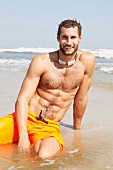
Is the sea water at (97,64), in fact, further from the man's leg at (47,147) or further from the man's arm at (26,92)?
the man's leg at (47,147)

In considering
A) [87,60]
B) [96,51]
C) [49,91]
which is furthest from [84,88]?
[96,51]

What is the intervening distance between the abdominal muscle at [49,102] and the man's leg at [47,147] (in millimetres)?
430

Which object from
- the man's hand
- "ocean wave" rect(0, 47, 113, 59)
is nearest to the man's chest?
the man's hand

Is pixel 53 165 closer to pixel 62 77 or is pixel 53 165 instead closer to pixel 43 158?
pixel 43 158

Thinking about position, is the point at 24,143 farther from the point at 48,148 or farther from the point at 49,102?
the point at 49,102

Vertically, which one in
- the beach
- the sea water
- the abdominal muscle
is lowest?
the sea water

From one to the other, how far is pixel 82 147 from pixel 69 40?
1172mm

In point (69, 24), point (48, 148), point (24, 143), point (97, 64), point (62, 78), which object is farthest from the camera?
point (97, 64)

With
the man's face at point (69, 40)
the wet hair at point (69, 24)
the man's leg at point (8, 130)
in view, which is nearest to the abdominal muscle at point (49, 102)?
the man's leg at point (8, 130)

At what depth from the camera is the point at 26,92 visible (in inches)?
141

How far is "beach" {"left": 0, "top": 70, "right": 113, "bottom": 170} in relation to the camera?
3000 mm

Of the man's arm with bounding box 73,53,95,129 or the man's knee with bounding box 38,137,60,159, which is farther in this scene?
the man's arm with bounding box 73,53,95,129

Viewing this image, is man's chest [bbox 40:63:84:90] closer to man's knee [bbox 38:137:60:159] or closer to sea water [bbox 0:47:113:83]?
man's knee [bbox 38:137:60:159]

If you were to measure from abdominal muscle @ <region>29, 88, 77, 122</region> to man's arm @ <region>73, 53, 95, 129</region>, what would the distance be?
29cm
